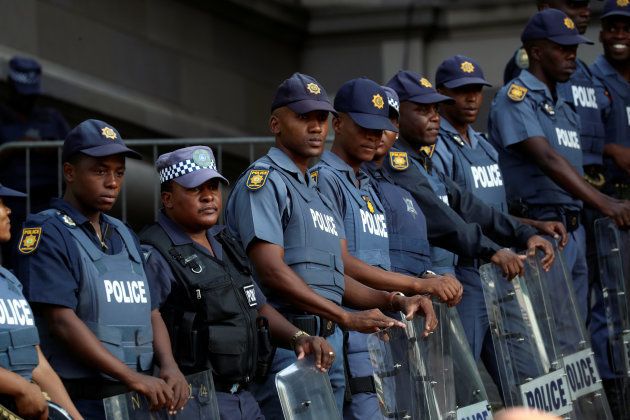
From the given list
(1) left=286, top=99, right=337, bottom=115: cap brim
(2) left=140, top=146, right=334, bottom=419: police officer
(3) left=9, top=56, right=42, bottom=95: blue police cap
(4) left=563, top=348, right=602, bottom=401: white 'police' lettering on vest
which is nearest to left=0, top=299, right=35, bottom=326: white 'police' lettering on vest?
(2) left=140, top=146, right=334, bottom=419: police officer

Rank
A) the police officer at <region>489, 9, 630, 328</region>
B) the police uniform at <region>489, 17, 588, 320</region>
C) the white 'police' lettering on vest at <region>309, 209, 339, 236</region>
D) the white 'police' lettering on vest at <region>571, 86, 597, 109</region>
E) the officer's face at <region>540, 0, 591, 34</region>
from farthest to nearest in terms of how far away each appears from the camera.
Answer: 1. the officer's face at <region>540, 0, 591, 34</region>
2. the white 'police' lettering on vest at <region>571, 86, 597, 109</region>
3. the police uniform at <region>489, 17, 588, 320</region>
4. the police officer at <region>489, 9, 630, 328</region>
5. the white 'police' lettering on vest at <region>309, 209, 339, 236</region>

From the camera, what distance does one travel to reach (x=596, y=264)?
1024 cm

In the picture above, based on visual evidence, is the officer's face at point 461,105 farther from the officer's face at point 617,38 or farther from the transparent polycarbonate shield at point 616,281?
the officer's face at point 617,38

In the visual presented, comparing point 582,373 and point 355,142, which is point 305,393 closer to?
point 355,142

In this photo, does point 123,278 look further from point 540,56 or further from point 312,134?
point 540,56

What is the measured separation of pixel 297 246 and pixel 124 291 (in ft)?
3.21

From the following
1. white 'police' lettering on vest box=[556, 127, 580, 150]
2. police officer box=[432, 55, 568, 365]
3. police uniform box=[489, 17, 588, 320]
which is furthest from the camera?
white 'police' lettering on vest box=[556, 127, 580, 150]

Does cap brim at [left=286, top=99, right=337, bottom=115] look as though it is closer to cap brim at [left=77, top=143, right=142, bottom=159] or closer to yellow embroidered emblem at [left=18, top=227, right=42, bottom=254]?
cap brim at [left=77, top=143, right=142, bottom=159]

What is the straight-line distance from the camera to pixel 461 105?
947 cm

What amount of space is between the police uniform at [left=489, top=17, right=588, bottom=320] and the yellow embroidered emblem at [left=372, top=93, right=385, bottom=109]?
5.31ft

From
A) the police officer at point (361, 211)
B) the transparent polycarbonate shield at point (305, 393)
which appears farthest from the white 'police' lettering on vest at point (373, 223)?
the transparent polycarbonate shield at point (305, 393)

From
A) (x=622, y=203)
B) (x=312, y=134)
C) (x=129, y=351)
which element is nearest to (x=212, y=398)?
(x=129, y=351)

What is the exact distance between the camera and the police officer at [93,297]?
694 cm

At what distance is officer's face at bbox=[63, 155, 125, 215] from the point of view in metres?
7.36
